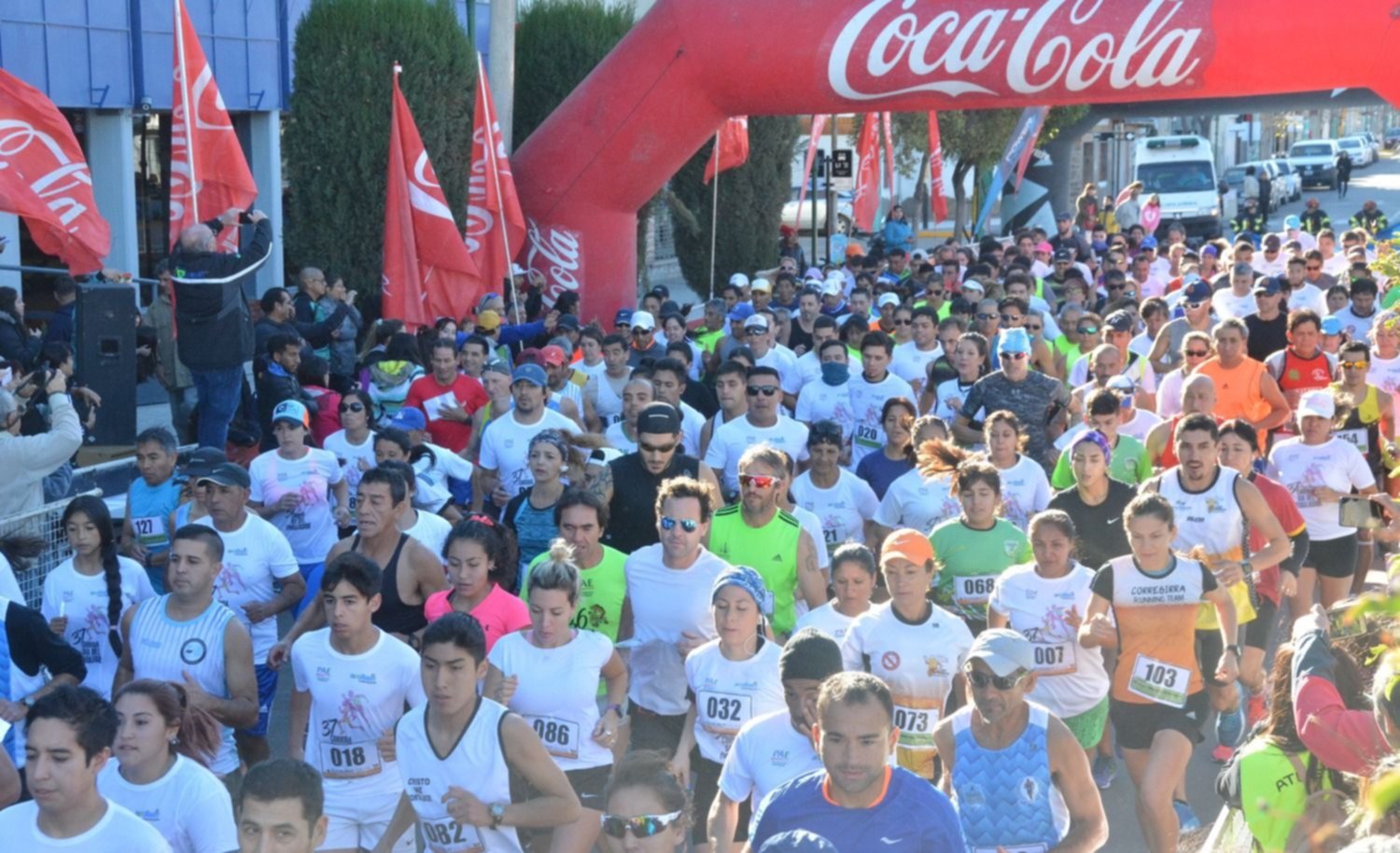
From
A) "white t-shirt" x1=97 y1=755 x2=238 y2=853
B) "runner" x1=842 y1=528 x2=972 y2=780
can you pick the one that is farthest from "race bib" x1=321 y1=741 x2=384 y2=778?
"runner" x1=842 y1=528 x2=972 y2=780

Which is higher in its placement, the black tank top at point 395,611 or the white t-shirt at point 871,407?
the white t-shirt at point 871,407

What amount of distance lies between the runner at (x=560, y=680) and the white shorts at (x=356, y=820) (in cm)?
49

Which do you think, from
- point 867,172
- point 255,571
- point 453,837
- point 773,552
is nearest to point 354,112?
point 867,172

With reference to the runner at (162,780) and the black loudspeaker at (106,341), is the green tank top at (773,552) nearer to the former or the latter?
the runner at (162,780)

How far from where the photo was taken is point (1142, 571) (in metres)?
6.55

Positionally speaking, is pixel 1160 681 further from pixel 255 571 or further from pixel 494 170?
pixel 494 170

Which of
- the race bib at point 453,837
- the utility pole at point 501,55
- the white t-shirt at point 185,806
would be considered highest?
the utility pole at point 501,55

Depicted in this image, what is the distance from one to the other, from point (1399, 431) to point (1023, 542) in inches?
162

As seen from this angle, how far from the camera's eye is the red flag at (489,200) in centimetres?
1429

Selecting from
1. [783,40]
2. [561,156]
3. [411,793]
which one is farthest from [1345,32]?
[411,793]

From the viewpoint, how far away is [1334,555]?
8.86 meters

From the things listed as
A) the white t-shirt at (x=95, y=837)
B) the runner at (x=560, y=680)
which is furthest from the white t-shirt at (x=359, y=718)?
the white t-shirt at (x=95, y=837)

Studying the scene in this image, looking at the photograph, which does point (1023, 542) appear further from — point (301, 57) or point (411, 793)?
point (301, 57)

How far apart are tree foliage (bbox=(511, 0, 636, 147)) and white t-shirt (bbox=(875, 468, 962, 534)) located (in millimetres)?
13755
